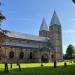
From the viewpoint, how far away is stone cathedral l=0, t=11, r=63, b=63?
77.4 m

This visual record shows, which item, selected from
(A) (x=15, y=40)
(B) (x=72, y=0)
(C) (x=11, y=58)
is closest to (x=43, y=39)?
(A) (x=15, y=40)

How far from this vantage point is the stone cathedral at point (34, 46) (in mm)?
77375

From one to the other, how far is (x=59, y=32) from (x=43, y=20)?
14274 millimetres

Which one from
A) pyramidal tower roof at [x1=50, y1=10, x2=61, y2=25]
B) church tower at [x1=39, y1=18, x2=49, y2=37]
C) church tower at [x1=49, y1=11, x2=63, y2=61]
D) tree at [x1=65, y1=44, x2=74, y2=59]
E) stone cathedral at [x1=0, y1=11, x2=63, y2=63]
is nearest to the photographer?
stone cathedral at [x1=0, y1=11, x2=63, y2=63]

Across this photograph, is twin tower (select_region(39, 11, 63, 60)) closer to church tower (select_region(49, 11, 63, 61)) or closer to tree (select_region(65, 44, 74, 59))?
church tower (select_region(49, 11, 63, 61))

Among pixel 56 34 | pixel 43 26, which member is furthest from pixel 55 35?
pixel 43 26

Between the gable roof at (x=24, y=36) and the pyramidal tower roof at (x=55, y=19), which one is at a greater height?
the pyramidal tower roof at (x=55, y=19)

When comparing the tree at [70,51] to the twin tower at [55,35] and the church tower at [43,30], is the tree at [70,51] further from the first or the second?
the church tower at [43,30]

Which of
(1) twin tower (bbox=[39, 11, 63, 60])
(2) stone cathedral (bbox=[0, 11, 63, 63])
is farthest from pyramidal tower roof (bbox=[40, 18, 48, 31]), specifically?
(1) twin tower (bbox=[39, 11, 63, 60])

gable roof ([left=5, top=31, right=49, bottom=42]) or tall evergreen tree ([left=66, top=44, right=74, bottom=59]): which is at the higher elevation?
gable roof ([left=5, top=31, right=49, bottom=42])

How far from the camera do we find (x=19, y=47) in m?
80.1

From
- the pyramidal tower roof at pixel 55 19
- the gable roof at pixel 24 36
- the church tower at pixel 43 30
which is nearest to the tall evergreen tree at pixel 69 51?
the church tower at pixel 43 30

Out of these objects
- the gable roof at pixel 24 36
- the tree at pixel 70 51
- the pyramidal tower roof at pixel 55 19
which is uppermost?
the pyramidal tower roof at pixel 55 19

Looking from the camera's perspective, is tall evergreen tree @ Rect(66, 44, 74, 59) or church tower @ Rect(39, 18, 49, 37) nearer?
tall evergreen tree @ Rect(66, 44, 74, 59)
